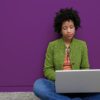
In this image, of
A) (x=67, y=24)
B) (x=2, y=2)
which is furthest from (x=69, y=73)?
(x=2, y=2)

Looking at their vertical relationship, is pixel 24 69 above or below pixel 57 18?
below

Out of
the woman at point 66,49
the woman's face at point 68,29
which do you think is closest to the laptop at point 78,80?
the woman at point 66,49

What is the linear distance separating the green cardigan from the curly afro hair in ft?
0.31

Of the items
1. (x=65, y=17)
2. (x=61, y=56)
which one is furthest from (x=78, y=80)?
(x=65, y=17)

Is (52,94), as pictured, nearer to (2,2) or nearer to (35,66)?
(35,66)

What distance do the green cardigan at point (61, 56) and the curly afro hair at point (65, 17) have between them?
3.8 inches

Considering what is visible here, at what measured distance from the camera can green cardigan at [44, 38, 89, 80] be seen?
1998mm

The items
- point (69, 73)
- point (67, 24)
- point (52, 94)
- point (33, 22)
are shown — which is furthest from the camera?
point (33, 22)

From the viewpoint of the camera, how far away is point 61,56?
200cm

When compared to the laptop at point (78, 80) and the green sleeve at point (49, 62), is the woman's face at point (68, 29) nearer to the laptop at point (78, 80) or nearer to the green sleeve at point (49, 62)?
the green sleeve at point (49, 62)

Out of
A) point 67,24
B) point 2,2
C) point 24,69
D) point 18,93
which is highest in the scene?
point 2,2

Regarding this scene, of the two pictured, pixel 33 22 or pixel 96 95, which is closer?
pixel 96 95

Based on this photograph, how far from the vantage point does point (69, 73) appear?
1574 mm

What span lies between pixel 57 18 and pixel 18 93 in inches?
22.8
